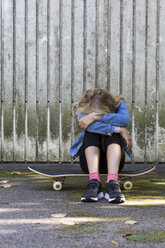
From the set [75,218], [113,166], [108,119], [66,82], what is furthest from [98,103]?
[66,82]

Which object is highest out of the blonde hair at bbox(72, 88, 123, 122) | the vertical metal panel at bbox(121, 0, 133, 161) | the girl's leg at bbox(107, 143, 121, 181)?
the vertical metal panel at bbox(121, 0, 133, 161)

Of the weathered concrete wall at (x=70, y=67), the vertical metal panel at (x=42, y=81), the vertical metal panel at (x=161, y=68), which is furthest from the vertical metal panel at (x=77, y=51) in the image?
the vertical metal panel at (x=161, y=68)

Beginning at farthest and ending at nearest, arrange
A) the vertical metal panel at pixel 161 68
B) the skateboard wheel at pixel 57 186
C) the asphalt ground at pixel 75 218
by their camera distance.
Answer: the vertical metal panel at pixel 161 68, the skateboard wheel at pixel 57 186, the asphalt ground at pixel 75 218

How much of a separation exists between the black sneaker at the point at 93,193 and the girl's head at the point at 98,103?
1.90 feet

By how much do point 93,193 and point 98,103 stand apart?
76 centimetres

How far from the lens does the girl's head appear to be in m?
3.22

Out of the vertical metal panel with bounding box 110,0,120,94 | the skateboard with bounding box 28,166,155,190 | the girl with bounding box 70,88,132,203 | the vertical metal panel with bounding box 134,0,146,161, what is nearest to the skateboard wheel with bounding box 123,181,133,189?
the skateboard with bounding box 28,166,155,190

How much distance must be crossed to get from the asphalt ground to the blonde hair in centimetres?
64

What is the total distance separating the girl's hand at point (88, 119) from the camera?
306 centimetres

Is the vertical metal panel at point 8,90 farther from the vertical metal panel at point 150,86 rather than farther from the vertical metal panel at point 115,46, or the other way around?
the vertical metal panel at point 150,86

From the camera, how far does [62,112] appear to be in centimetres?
461

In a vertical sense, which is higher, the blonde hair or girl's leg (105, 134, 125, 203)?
the blonde hair

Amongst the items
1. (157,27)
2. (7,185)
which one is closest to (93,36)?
(157,27)

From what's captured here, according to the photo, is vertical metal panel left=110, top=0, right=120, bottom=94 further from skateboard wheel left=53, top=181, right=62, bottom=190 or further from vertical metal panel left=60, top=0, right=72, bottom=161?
skateboard wheel left=53, top=181, right=62, bottom=190
